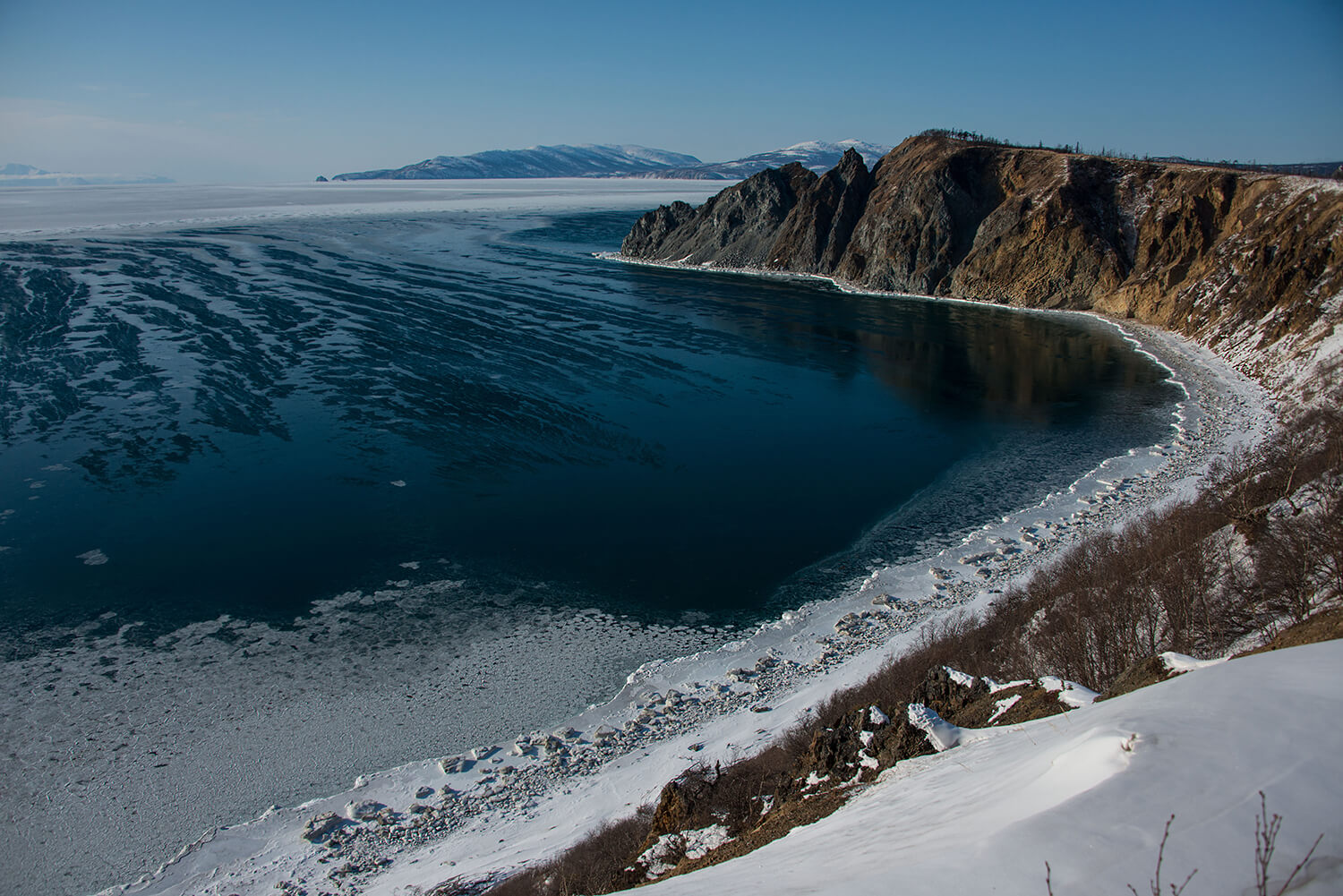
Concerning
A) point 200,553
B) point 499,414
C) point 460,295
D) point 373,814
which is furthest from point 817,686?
point 460,295

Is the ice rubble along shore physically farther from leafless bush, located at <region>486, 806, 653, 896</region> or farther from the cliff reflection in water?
the cliff reflection in water

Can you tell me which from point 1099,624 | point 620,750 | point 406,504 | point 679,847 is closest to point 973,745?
point 679,847

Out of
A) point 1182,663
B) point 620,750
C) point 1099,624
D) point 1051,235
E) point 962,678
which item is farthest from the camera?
point 1051,235

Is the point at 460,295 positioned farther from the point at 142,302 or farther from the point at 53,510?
the point at 53,510

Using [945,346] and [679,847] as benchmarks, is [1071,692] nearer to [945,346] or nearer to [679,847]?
[679,847]

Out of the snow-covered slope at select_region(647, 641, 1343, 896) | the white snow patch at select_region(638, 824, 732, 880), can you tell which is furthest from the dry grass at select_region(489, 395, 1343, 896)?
the snow-covered slope at select_region(647, 641, 1343, 896)

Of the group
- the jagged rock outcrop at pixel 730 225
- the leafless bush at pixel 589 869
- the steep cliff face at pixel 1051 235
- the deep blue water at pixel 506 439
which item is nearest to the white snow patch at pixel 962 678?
the leafless bush at pixel 589 869

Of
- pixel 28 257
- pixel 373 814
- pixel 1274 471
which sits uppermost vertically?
pixel 28 257
